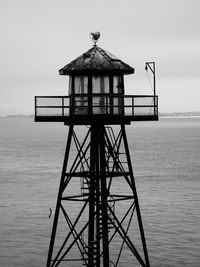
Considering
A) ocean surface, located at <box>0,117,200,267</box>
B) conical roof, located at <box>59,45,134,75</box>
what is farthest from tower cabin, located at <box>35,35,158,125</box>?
ocean surface, located at <box>0,117,200,267</box>

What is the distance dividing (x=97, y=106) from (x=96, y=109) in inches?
13.0

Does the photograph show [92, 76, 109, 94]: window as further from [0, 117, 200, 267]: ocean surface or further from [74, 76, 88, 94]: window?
[0, 117, 200, 267]: ocean surface

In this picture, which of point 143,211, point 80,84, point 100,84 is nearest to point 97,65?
point 100,84

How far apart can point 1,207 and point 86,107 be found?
30540mm

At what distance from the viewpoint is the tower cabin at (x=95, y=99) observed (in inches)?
984

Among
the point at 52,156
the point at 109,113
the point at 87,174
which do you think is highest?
the point at 109,113

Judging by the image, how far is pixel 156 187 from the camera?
6688 cm

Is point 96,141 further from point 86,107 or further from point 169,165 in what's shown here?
point 169,165

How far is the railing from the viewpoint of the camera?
82.3 feet

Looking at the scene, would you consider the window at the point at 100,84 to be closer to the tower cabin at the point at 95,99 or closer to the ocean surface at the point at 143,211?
the tower cabin at the point at 95,99

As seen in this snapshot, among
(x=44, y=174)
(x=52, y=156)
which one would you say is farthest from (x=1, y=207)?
(x=52, y=156)

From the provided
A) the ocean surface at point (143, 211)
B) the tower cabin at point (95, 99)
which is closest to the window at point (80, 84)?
the tower cabin at point (95, 99)

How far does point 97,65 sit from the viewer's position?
2508cm

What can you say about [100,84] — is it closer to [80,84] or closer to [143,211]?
[80,84]
